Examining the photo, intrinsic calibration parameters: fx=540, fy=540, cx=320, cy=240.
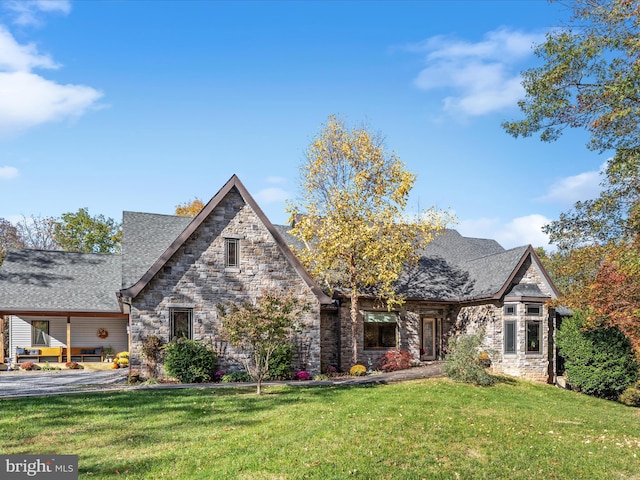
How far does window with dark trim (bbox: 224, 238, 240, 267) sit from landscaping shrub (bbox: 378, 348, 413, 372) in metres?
7.88

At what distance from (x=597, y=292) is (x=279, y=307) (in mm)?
11218

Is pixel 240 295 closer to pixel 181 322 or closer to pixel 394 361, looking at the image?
pixel 181 322

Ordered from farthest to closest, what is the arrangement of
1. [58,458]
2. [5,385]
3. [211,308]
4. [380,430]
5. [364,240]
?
[364,240] < [211,308] < [5,385] < [380,430] < [58,458]

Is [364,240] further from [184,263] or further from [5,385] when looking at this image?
[5,385]

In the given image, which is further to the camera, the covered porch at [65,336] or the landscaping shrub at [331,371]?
the covered porch at [65,336]

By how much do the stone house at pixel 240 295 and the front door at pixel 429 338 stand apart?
53 mm

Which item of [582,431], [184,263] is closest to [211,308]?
[184,263]

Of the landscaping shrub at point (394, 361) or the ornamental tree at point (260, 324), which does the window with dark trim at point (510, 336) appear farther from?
the ornamental tree at point (260, 324)

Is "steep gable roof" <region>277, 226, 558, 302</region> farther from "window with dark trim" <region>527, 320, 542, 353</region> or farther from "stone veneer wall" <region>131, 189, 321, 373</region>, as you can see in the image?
"stone veneer wall" <region>131, 189, 321, 373</region>

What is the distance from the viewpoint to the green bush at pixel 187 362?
18.9m

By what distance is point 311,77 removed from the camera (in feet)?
52.0

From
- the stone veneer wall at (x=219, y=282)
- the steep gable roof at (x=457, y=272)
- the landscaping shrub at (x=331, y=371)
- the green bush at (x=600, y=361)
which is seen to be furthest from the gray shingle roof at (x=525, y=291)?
the stone veneer wall at (x=219, y=282)

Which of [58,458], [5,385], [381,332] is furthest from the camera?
[381,332]

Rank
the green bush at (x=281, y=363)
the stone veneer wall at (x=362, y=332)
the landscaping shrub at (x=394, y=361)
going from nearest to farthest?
the green bush at (x=281, y=363), the landscaping shrub at (x=394, y=361), the stone veneer wall at (x=362, y=332)
